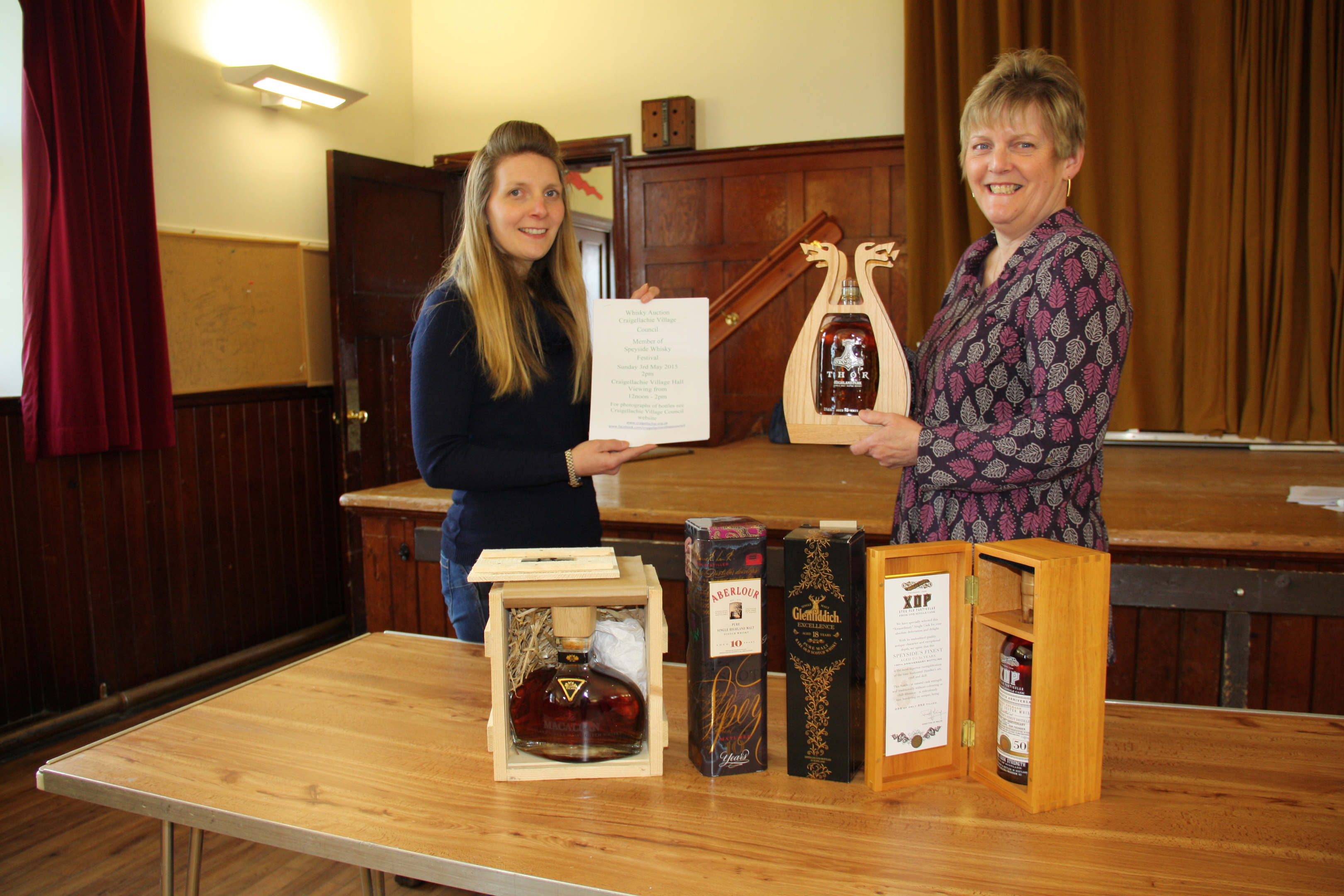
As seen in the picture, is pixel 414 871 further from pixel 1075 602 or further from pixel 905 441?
pixel 905 441

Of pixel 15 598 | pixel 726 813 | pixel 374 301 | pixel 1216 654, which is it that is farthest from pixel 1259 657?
pixel 374 301

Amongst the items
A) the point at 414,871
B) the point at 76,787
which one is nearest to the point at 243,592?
the point at 76,787

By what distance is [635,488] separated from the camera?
8.40 feet

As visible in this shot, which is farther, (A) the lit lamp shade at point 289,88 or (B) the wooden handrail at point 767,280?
(B) the wooden handrail at point 767,280

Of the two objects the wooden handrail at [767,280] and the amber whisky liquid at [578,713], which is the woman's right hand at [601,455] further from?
the wooden handrail at [767,280]

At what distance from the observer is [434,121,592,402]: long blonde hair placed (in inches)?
55.7

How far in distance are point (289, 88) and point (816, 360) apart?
10.0ft

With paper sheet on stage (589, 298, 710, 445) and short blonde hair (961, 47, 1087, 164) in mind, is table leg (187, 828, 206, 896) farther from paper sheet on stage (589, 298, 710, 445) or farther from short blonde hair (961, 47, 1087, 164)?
short blonde hair (961, 47, 1087, 164)

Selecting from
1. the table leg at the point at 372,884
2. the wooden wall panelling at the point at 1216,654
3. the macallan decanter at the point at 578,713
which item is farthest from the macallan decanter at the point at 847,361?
the table leg at the point at 372,884

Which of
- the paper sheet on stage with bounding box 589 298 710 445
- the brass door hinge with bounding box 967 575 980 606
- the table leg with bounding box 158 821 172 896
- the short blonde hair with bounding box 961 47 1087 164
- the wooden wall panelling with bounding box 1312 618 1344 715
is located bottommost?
the wooden wall panelling with bounding box 1312 618 1344 715

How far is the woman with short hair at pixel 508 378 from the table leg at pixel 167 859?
1.78 ft

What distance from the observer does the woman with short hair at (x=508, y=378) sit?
140cm

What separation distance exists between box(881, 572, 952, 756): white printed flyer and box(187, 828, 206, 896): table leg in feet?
2.57

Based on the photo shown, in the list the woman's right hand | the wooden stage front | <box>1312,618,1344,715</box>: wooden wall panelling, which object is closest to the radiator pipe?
the wooden stage front
